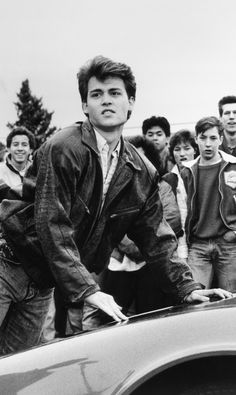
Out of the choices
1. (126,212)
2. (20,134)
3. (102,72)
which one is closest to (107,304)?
(126,212)

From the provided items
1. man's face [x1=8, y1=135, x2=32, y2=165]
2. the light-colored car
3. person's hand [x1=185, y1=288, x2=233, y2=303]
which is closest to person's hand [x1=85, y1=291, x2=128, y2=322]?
the light-colored car

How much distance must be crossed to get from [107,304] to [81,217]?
0.62 metres

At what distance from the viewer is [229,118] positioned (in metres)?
6.16

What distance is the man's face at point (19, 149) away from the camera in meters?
6.54

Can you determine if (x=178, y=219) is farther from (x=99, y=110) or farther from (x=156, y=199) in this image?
(x=99, y=110)

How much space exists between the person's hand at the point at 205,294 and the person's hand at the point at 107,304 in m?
0.47

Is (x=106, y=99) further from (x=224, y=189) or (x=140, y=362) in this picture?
(x=224, y=189)

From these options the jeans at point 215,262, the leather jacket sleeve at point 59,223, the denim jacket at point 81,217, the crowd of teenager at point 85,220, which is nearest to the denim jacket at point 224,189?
the jeans at point 215,262

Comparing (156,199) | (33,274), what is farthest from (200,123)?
(33,274)

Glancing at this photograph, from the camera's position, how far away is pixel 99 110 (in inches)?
127

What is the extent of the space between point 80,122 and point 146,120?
3414 millimetres

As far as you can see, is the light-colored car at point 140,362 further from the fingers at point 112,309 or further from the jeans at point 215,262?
the jeans at point 215,262

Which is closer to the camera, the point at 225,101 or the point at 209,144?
the point at 209,144

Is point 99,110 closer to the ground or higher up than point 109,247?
higher up
